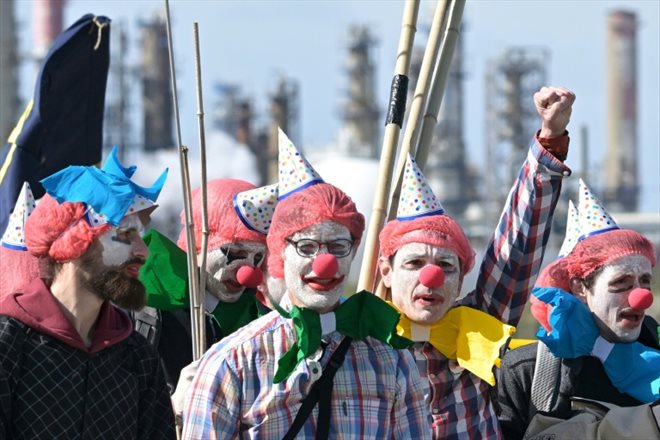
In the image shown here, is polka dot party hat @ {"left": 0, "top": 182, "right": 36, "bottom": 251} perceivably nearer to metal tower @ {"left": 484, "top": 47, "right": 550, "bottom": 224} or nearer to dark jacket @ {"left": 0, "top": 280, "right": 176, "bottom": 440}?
dark jacket @ {"left": 0, "top": 280, "right": 176, "bottom": 440}

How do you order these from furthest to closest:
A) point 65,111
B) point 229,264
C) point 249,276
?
point 65,111 < point 229,264 < point 249,276

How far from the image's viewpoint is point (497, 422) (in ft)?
14.4

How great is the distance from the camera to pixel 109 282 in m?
3.86

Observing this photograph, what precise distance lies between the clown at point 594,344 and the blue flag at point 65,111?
7.79 feet

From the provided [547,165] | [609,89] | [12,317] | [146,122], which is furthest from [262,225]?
[609,89]

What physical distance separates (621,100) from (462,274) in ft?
232

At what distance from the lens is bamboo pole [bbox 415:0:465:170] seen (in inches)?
197

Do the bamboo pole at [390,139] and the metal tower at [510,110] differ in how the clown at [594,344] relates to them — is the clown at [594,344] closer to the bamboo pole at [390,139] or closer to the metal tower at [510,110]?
the bamboo pole at [390,139]

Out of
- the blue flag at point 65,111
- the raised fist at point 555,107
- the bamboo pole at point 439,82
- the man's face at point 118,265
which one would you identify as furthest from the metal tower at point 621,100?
the man's face at point 118,265

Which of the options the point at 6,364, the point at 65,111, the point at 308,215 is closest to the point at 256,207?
the point at 308,215

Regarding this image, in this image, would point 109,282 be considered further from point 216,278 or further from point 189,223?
point 216,278

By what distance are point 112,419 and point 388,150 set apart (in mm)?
1505

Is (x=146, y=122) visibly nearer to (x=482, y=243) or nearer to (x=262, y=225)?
(x=482, y=243)

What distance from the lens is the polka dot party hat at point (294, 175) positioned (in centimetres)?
410
